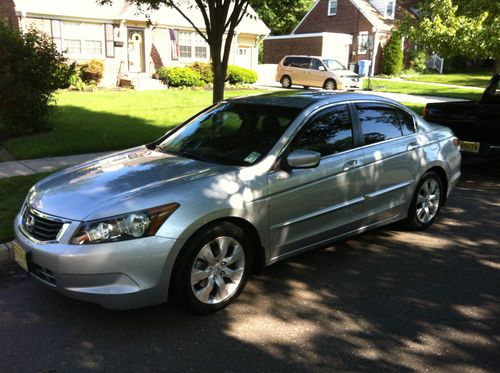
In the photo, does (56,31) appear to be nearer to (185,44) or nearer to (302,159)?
(185,44)

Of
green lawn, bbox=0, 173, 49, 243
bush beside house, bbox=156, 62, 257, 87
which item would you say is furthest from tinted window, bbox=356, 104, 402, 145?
bush beside house, bbox=156, 62, 257, 87

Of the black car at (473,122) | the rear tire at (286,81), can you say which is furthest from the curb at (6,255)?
the rear tire at (286,81)

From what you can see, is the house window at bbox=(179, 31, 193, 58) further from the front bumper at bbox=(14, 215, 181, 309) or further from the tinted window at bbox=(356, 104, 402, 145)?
the front bumper at bbox=(14, 215, 181, 309)

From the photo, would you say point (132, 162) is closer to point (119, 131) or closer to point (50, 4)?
point (119, 131)

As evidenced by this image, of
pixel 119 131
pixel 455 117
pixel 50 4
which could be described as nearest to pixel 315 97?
pixel 455 117

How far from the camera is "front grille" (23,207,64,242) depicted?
347 centimetres

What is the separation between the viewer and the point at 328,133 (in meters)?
4.55

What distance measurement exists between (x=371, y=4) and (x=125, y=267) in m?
38.1

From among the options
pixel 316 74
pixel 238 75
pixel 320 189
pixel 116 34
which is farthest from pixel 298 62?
pixel 320 189

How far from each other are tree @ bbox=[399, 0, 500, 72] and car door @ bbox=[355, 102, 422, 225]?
731 centimetres

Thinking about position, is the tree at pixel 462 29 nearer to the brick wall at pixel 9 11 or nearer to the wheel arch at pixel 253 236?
the wheel arch at pixel 253 236

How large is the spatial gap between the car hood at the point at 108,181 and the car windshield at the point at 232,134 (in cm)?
22

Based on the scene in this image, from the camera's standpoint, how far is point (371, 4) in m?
37.3

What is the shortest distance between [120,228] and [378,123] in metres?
2.91
